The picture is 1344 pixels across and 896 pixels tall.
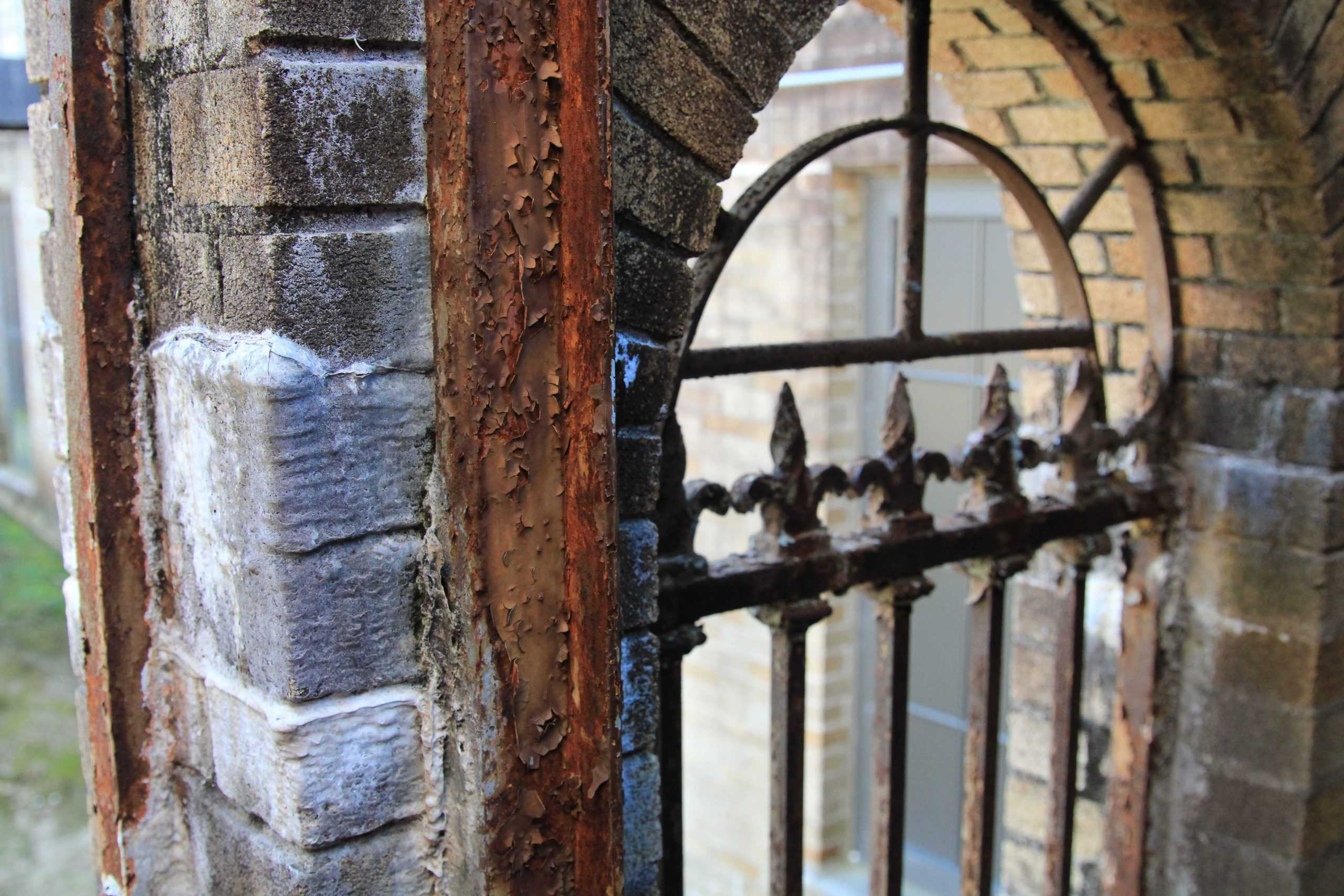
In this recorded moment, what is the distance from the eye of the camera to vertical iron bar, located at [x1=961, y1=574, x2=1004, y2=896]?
7.42 ft

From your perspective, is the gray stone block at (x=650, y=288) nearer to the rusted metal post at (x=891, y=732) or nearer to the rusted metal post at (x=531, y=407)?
the rusted metal post at (x=531, y=407)

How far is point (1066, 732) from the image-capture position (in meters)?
2.46

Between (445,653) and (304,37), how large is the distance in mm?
608

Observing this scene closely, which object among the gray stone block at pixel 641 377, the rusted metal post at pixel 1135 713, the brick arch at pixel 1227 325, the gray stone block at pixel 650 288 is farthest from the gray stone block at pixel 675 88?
the rusted metal post at pixel 1135 713

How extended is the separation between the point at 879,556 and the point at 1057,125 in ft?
3.56

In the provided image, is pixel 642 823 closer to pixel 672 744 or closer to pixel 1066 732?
pixel 672 744

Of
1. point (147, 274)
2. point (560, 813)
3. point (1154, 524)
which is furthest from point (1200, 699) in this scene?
point (147, 274)

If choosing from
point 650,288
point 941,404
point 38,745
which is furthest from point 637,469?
point 38,745

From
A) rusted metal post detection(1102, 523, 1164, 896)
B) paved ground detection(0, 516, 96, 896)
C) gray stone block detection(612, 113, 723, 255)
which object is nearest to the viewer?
gray stone block detection(612, 113, 723, 255)

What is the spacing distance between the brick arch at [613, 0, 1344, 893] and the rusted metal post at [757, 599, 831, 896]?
1.08m

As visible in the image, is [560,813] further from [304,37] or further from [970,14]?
[970,14]

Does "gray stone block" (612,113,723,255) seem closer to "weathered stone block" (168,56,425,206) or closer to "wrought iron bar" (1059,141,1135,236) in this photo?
"weathered stone block" (168,56,425,206)

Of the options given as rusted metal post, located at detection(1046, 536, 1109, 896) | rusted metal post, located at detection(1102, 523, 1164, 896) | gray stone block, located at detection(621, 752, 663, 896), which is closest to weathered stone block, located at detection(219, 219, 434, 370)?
gray stone block, located at detection(621, 752, 663, 896)

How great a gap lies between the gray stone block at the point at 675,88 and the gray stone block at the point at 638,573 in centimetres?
45
